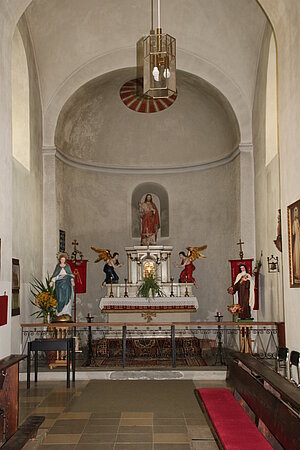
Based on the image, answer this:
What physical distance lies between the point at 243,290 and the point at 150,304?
2487 mm

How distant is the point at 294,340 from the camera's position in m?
8.31

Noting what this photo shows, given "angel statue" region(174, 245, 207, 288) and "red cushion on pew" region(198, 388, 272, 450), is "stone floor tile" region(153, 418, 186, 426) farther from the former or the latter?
"angel statue" region(174, 245, 207, 288)

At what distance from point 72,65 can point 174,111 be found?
366cm

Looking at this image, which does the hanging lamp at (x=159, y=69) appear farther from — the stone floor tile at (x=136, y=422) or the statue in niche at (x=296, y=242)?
the stone floor tile at (x=136, y=422)

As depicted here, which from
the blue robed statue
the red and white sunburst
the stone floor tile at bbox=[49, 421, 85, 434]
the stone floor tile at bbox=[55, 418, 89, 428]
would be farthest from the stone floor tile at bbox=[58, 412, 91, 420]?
the red and white sunburst

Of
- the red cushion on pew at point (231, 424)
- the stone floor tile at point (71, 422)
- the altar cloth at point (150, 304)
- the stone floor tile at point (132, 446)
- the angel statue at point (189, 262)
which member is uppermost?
the angel statue at point (189, 262)

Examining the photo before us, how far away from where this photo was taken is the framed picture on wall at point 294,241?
802 cm

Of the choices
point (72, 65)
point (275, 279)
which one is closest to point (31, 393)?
point (275, 279)

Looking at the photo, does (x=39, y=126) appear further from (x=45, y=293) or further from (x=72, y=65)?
(x=45, y=293)

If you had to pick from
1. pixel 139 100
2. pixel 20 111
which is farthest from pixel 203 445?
pixel 139 100

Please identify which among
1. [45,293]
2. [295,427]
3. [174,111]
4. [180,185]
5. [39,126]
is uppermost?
[174,111]

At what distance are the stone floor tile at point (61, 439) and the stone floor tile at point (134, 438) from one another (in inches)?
18.9

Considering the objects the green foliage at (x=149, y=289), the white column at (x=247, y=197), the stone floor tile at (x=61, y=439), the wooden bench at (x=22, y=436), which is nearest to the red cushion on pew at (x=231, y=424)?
the stone floor tile at (x=61, y=439)

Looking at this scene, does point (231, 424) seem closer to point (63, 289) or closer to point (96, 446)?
point (96, 446)
